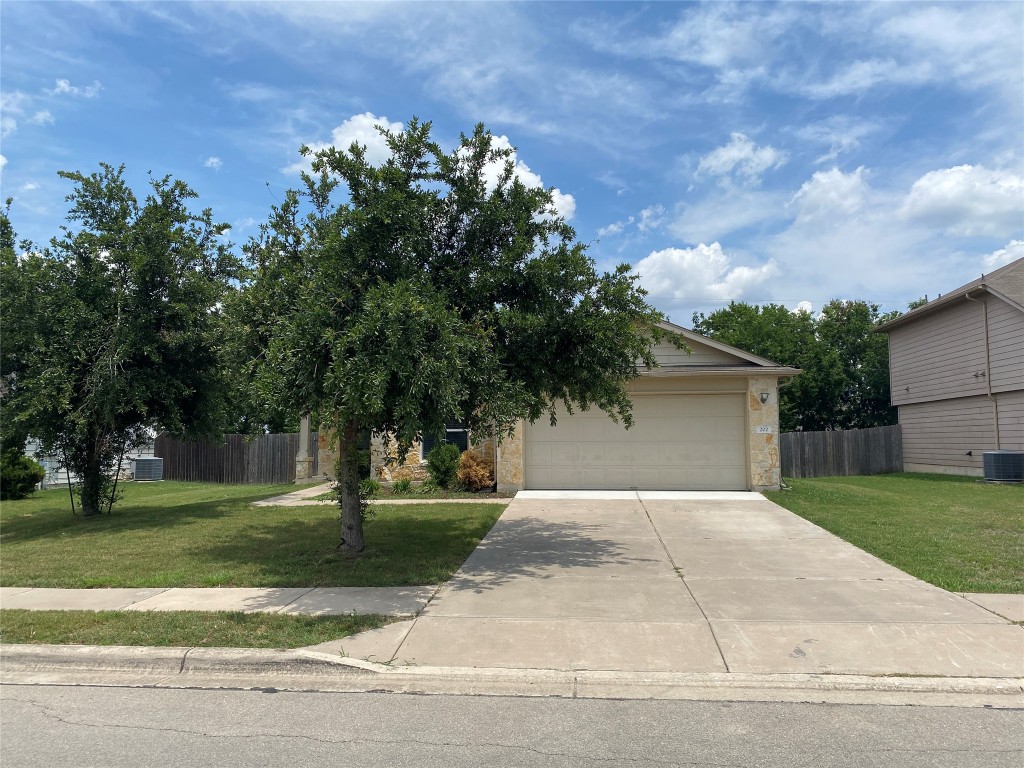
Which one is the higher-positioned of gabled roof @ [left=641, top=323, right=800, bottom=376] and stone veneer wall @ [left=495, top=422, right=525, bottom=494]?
gabled roof @ [left=641, top=323, right=800, bottom=376]

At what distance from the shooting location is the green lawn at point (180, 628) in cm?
581

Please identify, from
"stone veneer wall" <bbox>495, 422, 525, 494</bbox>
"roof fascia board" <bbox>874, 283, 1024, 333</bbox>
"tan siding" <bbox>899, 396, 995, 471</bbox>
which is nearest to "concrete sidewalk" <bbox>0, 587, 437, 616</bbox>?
"stone veneer wall" <bbox>495, 422, 525, 494</bbox>

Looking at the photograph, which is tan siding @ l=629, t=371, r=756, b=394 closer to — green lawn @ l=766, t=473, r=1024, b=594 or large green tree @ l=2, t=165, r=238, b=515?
green lawn @ l=766, t=473, r=1024, b=594

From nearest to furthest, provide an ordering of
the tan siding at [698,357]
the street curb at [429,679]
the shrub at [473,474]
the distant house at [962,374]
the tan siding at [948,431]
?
the street curb at [429,679]
the shrub at [473,474]
the tan siding at [698,357]
the distant house at [962,374]
the tan siding at [948,431]

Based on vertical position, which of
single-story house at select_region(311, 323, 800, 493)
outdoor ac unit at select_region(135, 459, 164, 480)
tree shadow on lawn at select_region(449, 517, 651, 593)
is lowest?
tree shadow on lawn at select_region(449, 517, 651, 593)

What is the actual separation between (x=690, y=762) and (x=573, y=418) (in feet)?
40.8

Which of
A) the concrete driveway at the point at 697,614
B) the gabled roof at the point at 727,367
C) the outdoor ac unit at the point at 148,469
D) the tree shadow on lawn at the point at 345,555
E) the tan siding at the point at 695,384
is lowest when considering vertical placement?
the concrete driveway at the point at 697,614

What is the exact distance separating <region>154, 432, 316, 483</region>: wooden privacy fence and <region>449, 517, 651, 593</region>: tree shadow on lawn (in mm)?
13892

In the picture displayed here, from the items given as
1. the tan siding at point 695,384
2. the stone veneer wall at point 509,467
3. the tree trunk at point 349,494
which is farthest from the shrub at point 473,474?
the tree trunk at point 349,494

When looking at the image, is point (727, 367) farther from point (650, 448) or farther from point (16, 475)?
point (16, 475)

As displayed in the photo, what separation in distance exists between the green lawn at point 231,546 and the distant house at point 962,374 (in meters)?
16.0

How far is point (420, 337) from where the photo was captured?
680 centimetres

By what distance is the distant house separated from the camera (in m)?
19.9

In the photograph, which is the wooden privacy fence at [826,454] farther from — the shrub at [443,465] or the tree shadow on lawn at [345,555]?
the tree shadow on lawn at [345,555]
